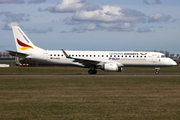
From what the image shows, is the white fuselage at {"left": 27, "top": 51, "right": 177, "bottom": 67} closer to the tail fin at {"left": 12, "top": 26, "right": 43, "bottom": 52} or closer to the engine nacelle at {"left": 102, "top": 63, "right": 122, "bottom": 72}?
the tail fin at {"left": 12, "top": 26, "right": 43, "bottom": 52}

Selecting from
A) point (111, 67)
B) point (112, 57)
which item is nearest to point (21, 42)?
point (112, 57)

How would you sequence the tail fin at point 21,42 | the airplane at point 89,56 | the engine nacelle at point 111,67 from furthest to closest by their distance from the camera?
the tail fin at point 21,42 < the airplane at point 89,56 < the engine nacelle at point 111,67

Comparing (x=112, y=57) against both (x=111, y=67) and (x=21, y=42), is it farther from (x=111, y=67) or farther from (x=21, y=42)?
(x=21, y=42)

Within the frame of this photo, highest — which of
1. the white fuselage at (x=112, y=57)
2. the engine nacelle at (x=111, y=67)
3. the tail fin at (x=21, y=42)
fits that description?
the tail fin at (x=21, y=42)

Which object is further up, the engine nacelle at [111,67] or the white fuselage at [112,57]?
the white fuselage at [112,57]

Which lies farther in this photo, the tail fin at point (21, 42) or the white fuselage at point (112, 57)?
the tail fin at point (21, 42)

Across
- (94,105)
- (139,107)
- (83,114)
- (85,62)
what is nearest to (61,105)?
(94,105)

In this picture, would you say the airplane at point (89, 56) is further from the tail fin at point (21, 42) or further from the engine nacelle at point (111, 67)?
the engine nacelle at point (111, 67)

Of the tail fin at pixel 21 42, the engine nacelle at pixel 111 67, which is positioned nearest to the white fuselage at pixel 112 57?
the tail fin at pixel 21 42

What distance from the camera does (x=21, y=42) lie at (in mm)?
40062

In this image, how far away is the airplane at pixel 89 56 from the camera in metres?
39.2

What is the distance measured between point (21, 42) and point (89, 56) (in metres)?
11.0

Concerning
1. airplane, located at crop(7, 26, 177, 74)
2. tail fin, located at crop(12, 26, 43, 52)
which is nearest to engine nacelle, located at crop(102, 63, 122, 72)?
airplane, located at crop(7, 26, 177, 74)

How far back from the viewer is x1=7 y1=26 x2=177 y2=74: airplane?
39219 millimetres
